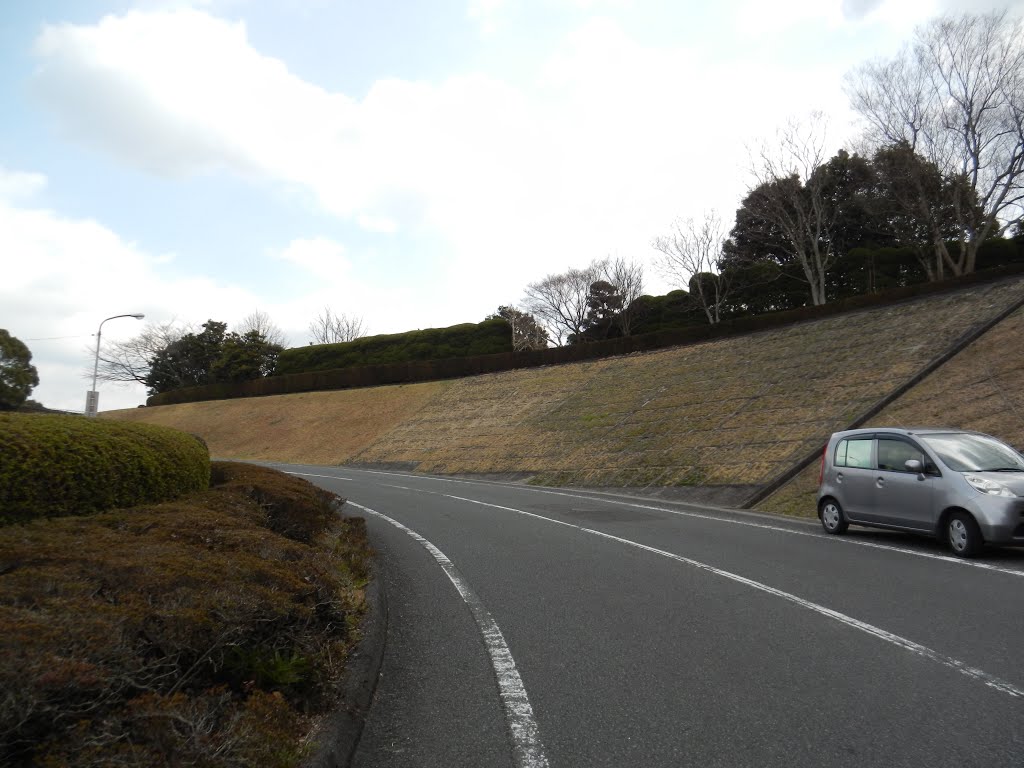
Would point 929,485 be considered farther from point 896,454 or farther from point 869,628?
point 869,628

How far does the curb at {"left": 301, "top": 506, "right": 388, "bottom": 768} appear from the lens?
348cm

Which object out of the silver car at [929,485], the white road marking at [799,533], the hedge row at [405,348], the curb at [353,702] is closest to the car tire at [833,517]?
the silver car at [929,485]

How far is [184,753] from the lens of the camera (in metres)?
2.92

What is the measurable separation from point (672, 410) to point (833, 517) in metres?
14.9

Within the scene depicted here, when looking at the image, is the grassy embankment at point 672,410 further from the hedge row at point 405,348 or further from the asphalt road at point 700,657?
the asphalt road at point 700,657

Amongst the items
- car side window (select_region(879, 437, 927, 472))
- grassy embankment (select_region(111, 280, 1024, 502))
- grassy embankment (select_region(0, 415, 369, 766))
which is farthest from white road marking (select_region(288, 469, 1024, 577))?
grassy embankment (select_region(0, 415, 369, 766))

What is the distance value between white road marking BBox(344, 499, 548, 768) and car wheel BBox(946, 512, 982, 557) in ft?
20.3

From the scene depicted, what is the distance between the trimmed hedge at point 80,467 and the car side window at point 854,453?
9.65 m

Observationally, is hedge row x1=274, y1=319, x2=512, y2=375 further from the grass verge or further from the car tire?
the grass verge

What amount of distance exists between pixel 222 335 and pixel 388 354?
28.9 m

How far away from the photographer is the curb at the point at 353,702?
137 inches

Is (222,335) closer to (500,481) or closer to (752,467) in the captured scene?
(500,481)

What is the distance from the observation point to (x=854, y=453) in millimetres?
11242

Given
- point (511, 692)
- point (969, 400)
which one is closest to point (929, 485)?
point (511, 692)
